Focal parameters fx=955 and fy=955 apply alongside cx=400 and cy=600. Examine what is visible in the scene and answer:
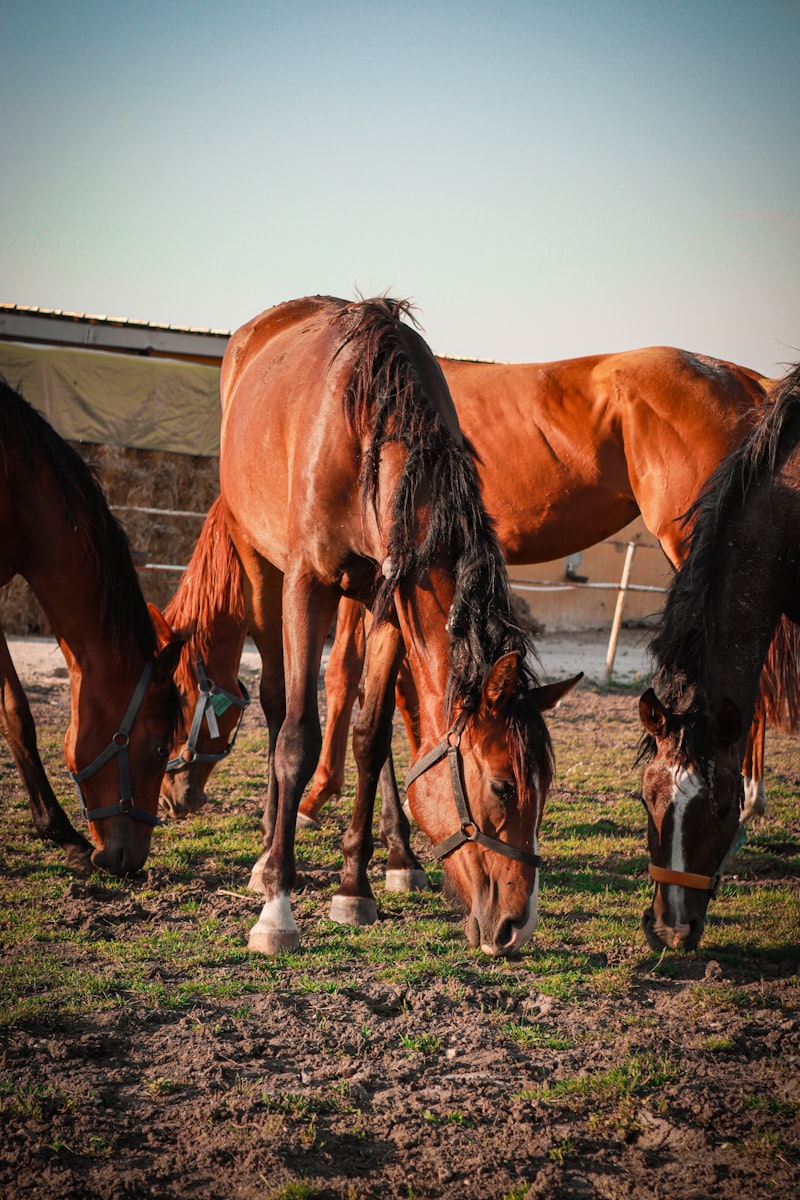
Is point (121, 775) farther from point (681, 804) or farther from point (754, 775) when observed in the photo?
point (754, 775)

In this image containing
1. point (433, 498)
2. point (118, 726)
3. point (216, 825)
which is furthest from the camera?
point (216, 825)

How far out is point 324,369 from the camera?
12.9 ft

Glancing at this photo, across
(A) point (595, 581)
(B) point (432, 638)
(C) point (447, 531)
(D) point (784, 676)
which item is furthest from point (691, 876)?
(A) point (595, 581)

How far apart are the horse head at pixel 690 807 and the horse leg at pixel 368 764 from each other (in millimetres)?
1098

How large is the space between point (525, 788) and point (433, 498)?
3.43ft

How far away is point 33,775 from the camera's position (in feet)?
15.2

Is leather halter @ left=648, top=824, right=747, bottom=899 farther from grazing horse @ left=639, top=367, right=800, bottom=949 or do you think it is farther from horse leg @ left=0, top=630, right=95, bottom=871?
horse leg @ left=0, top=630, right=95, bottom=871

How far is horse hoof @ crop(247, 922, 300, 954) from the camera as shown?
356 cm

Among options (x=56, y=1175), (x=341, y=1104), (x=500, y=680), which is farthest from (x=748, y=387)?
(x=56, y=1175)

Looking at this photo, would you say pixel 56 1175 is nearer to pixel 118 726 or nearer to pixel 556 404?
pixel 118 726

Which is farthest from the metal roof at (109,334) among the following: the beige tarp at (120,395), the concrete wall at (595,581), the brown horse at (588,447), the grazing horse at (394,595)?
the grazing horse at (394,595)

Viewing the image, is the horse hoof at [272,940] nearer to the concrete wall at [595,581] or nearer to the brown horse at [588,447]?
the brown horse at [588,447]

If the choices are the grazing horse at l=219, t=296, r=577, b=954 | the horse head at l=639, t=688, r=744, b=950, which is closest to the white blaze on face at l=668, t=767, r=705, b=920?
the horse head at l=639, t=688, r=744, b=950

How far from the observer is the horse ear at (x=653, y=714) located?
3.41 metres
